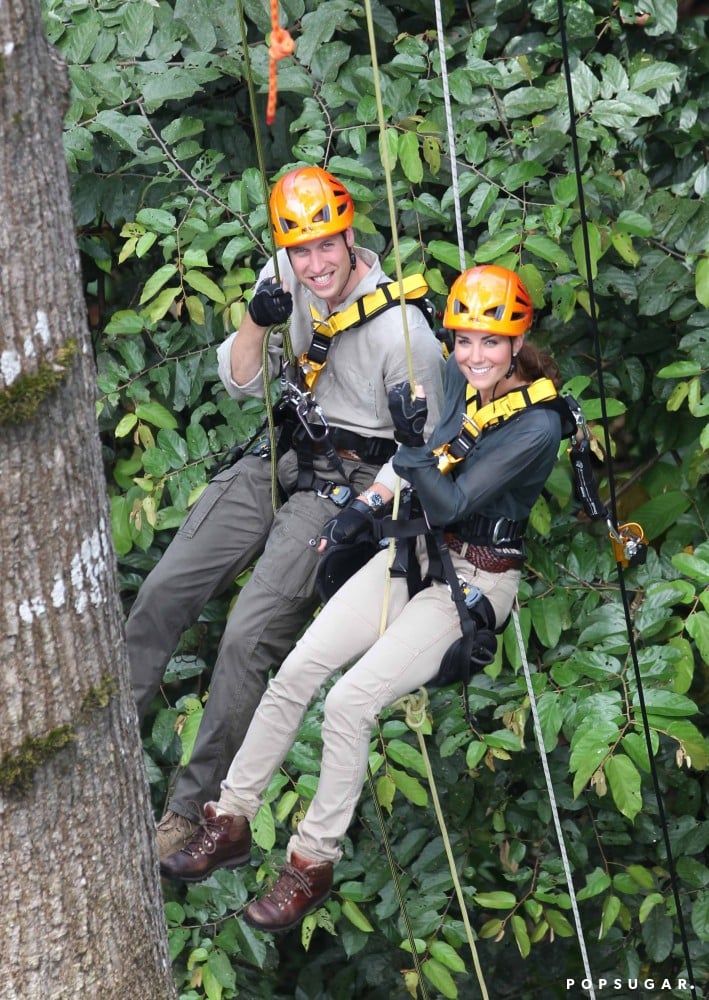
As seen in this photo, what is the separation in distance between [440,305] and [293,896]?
2.05 m

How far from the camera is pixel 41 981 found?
260cm

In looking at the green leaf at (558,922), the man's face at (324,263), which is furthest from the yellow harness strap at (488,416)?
the green leaf at (558,922)

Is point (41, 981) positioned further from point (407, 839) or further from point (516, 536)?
point (407, 839)

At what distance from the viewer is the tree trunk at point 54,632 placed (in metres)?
2.30

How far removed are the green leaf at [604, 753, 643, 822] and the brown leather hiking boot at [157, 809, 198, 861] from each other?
1120 mm

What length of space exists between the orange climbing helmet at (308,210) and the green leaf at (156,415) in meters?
1.26

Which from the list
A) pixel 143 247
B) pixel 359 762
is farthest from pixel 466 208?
pixel 359 762

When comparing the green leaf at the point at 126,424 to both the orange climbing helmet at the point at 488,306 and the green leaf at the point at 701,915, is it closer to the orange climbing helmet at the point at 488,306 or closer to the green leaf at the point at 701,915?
the orange climbing helmet at the point at 488,306

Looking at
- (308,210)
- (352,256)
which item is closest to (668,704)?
(352,256)

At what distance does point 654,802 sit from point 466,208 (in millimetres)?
2319

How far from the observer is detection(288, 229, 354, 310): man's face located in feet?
11.0

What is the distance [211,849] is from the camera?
3.24 metres

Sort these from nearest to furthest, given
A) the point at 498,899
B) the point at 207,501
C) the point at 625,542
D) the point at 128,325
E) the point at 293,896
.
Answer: the point at 293,896, the point at 207,501, the point at 625,542, the point at 128,325, the point at 498,899

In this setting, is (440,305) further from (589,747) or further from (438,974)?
(438,974)
